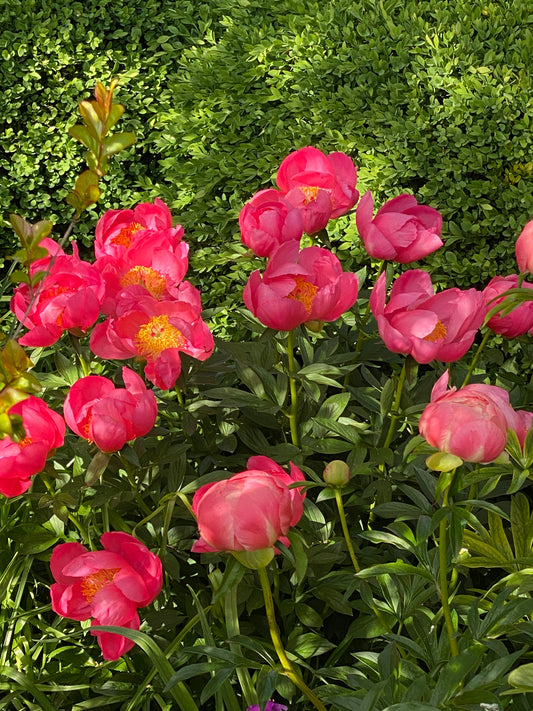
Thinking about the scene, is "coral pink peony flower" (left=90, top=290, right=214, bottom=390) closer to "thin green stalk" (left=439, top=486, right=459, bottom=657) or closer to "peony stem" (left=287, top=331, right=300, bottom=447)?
"peony stem" (left=287, top=331, right=300, bottom=447)

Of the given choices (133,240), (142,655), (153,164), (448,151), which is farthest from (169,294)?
(153,164)

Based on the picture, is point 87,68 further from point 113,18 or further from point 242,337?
point 242,337

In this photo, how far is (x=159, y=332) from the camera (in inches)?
50.4

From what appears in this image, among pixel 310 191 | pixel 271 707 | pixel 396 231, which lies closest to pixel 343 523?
pixel 271 707

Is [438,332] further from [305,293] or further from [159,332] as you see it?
[159,332]

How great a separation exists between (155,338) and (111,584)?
37 cm

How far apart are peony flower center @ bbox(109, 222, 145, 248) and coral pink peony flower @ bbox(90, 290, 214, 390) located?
0.19m

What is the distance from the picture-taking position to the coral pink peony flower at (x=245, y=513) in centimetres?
87

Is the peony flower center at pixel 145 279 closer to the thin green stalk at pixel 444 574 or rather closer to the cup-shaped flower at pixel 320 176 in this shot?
the cup-shaped flower at pixel 320 176

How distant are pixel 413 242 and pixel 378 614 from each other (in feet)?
1.94

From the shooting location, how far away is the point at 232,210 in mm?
2539

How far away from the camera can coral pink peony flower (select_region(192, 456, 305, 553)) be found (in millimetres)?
869

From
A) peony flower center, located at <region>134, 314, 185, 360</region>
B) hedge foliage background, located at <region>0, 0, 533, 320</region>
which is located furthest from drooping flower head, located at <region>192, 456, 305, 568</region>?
hedge foliage background, located at <region>0, 0, 533, 320</region>

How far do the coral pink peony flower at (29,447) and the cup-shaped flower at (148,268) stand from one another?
26cm
